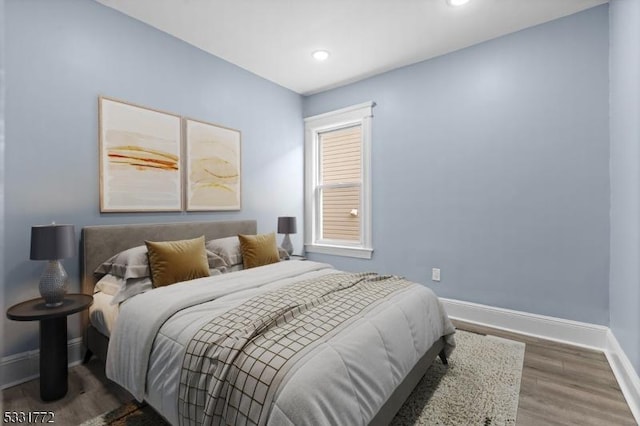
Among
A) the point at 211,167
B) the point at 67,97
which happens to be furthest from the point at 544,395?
the point at 67,97

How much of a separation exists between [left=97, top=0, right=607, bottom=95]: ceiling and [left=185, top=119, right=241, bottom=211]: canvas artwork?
852mm

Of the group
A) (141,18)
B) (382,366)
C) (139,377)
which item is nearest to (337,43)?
(141,18)

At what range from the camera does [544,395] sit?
203 centimetres

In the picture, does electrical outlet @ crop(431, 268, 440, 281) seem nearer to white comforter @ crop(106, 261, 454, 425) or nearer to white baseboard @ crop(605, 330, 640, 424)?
white comforter @ crop(106, 261, 454, 425)

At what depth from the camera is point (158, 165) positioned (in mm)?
2957

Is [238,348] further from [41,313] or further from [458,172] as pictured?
[458,172]

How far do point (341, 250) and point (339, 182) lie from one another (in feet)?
2.99

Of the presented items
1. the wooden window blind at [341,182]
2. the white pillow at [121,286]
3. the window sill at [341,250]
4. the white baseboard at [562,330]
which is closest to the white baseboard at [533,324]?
the white baseboard at [562,330]

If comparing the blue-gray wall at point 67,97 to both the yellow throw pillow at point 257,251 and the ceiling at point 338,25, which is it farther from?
Answer: the yellow throw pillow at point 257,251

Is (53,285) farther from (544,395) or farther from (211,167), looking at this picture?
(544,395)

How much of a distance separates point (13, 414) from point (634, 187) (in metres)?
3.98

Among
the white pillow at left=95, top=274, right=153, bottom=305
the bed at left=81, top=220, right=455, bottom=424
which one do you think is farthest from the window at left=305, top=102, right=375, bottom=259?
the white pillow at left=95, top=274, right=153, bottom=305

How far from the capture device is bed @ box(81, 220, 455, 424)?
4.06ft

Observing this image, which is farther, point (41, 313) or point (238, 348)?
point (41, 313)
